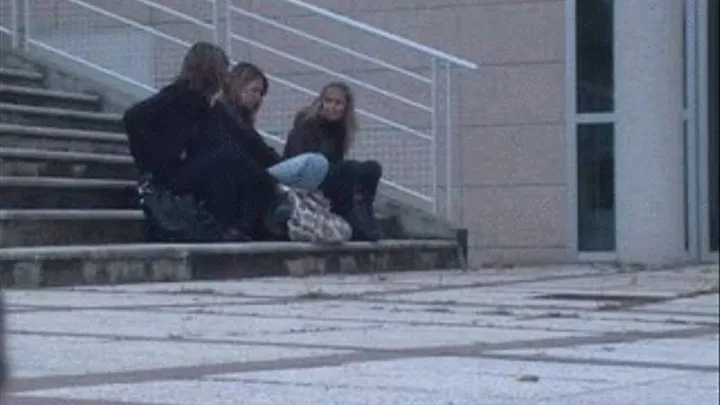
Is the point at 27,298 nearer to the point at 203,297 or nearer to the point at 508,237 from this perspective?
the point at 203,297

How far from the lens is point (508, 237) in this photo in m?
16.6

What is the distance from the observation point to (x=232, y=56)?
16297 millimetres

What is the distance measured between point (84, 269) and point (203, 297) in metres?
1.03

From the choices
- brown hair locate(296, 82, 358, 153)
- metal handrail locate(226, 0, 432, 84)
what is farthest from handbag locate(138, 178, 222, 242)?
metal handrail locate(226, 0, 432, 84)

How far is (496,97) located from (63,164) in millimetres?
4825

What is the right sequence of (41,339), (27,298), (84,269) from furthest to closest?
(84,269)
(27,298)
(41,339)

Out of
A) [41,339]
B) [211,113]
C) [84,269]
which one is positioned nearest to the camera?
[41,339]

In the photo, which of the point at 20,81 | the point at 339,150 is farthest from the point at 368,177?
the point at 20,81

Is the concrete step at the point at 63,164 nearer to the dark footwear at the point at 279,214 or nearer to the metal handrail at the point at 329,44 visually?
the dark footwear at the point at 279,214

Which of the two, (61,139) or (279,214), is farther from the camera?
(61,139)

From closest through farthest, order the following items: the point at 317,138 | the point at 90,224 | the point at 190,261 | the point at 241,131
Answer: the point at 190,261, the point at 90,224, the point at 241,131, the point at 317,138

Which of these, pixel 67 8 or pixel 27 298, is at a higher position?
pixel 67 8

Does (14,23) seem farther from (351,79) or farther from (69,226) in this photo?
(69,226)

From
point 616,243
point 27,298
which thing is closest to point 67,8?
point 616,243
